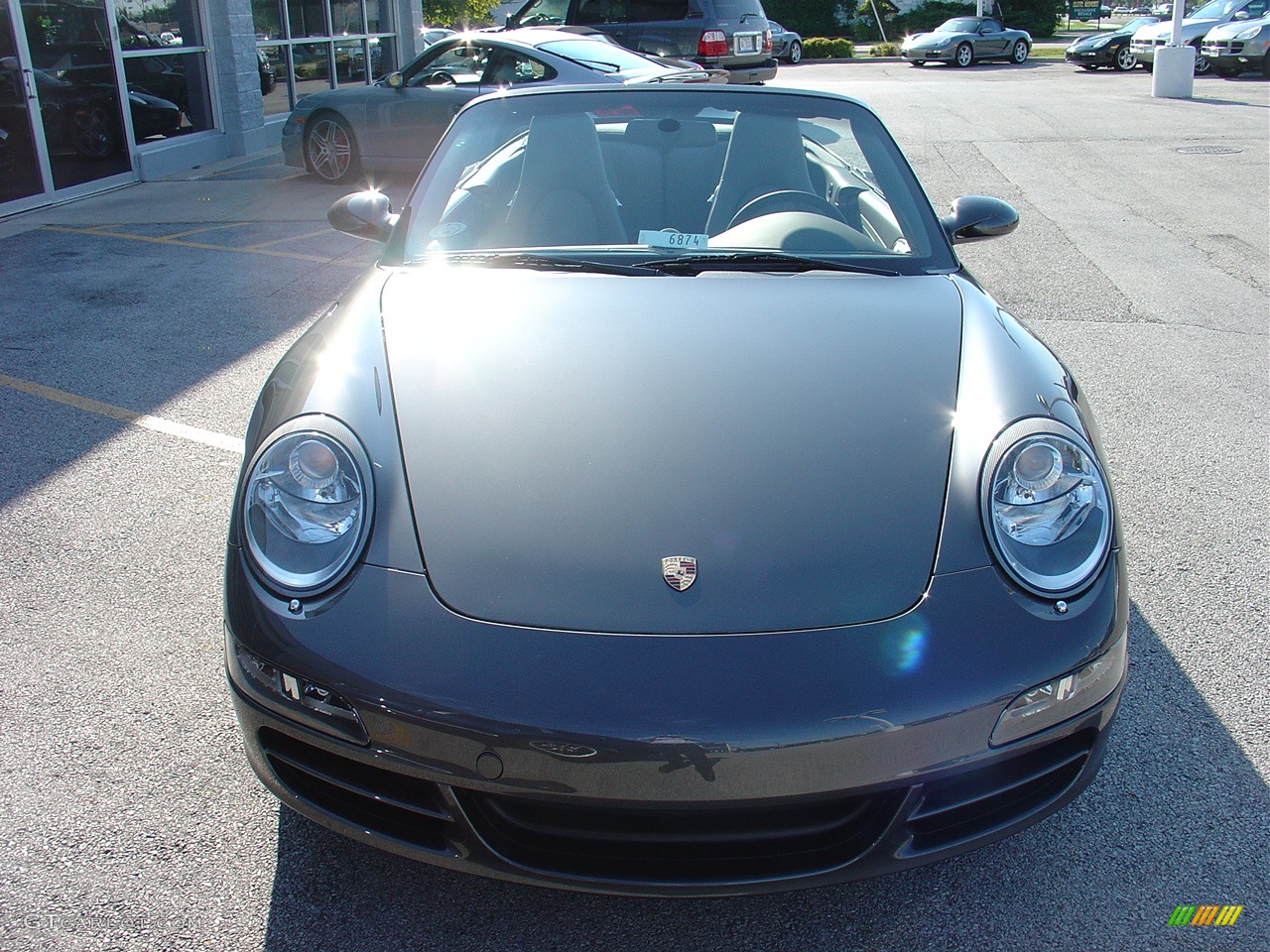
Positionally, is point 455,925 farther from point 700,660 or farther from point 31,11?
point 31,11

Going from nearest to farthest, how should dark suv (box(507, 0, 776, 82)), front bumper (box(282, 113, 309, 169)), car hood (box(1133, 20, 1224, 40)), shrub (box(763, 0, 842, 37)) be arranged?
front bumper (box(282, 113, 309, 169)), dark suv (box(507, 0, 776, 82)), car hood (box(1133, 20, 1224, 40)), shrub (box(763, 0, 842, 37))

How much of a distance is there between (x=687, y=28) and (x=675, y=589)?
12816mm

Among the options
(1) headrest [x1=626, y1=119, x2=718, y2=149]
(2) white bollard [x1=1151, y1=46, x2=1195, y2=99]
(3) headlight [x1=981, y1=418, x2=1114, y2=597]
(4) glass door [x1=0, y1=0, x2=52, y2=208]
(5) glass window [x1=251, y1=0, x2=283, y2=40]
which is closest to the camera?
(3) headlight [x1=981, y1=418, x2=1114, y2=597]

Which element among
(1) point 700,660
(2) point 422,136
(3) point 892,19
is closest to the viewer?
(1) point 700,660

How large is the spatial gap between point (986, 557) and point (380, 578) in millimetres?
1100

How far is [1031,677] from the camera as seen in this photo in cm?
184

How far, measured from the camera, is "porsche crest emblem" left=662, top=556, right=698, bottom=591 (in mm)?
1918

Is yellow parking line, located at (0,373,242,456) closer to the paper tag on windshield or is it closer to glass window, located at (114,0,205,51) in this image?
the paper tag on windshield

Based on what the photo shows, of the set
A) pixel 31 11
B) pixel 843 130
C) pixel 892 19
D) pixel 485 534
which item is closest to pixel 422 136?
pixel 31 11

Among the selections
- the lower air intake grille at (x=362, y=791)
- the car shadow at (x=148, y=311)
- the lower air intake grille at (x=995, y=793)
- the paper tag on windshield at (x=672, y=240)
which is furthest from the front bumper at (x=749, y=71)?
the lower air intake grille at (x=362, y=791)

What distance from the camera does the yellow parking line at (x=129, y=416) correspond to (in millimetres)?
4336

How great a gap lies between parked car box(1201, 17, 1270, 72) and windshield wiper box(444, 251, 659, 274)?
23.4 meters

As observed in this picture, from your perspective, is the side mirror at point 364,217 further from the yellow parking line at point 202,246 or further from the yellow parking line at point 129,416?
the yellow parking line at point 202,246

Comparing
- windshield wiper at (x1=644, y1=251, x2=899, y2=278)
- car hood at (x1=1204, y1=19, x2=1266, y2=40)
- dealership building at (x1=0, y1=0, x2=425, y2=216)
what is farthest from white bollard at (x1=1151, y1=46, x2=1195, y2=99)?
windshield wiper at (x1=644, y1=251, x2=899, y2=278)
